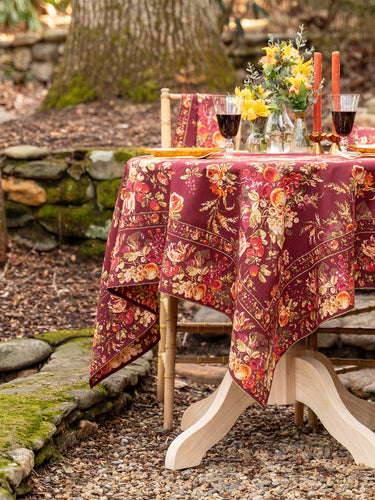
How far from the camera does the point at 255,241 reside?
2.03 meters

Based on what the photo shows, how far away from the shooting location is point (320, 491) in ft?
6.98

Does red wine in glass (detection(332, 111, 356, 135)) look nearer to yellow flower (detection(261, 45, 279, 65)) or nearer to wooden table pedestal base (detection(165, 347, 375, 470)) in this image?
yellow flower (detection(261, 45, 279, 65))

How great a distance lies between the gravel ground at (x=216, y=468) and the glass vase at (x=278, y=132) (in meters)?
0.96

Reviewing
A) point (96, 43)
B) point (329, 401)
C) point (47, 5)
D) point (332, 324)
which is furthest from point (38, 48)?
point (329, 401)

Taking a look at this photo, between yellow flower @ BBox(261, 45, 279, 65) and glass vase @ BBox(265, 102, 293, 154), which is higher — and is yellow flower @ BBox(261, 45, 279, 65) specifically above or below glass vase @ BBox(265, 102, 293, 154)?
above

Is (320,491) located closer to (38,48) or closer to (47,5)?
(38,48)

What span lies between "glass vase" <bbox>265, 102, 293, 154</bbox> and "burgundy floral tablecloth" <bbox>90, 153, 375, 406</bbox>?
0.25 m

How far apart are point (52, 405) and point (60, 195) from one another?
1959 millimetres

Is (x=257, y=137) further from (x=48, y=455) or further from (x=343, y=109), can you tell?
(x=48, y=455)

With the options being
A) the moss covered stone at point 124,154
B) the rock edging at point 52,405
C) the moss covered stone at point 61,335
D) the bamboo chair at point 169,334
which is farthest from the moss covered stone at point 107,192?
the bamboo chair at point 169,334

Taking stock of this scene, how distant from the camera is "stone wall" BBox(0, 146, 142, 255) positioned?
13.6ft

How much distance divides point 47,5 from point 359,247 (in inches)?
293

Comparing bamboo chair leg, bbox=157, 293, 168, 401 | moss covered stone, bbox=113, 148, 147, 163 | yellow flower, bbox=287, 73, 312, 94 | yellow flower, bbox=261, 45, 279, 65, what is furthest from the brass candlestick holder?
moss covered stone, bbox=113, 148, 147, 163

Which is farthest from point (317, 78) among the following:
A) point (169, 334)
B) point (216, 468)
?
point (216, 468)
